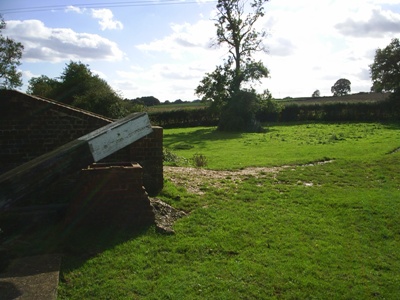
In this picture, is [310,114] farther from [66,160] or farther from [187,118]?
[66,160]

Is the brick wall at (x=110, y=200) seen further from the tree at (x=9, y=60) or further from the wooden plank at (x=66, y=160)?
the tree at (x=9, y=60)

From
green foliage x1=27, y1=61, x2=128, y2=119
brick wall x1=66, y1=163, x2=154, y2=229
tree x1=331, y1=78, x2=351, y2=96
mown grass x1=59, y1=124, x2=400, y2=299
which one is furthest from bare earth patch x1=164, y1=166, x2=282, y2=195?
tree x1=331, y1=78, x2=351, y2=96

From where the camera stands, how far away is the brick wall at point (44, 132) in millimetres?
6797

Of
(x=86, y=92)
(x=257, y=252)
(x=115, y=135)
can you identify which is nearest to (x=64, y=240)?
(x=115, y=135)

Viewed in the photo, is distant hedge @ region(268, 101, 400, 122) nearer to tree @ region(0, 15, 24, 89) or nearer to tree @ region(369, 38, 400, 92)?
tree @ region(369, 38, 400, 92)

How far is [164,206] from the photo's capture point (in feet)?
21.9

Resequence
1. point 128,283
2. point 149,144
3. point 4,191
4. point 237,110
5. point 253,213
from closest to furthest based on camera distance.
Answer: point 4,191 → point 128,283 → point 253,213 → point 149,144 → point 237,110

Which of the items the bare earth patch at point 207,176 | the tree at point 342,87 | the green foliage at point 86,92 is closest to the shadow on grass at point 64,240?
the bare earth patch at point 207,176

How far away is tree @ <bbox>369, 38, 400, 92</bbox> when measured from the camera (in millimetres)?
47625

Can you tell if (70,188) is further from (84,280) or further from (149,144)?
(84,280)

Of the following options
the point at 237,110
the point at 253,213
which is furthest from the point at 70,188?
the point at 237,110

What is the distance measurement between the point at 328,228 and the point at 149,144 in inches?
151

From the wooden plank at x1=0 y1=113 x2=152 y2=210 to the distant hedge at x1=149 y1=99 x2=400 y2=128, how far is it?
3447 cm

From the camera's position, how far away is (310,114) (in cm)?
4378
